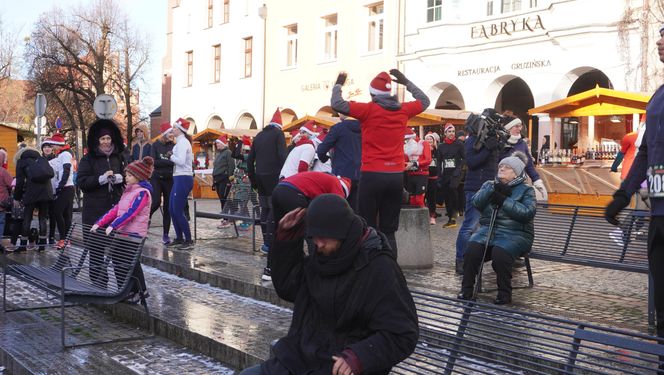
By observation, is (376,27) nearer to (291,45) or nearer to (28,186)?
(291,45)

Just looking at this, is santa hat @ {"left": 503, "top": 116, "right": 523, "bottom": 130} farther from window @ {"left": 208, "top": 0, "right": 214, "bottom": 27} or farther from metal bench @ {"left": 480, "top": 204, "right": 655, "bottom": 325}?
window @ {"left": 208, "top": 0, "right": 214, "bottom": 27}

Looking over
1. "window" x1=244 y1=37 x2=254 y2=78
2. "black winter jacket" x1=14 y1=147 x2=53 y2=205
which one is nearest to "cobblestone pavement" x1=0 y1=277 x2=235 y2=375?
"black winter jacket" x1=14 y1=147 x2=53 y2=205

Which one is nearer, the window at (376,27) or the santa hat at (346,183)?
the santa hat at (346,183)

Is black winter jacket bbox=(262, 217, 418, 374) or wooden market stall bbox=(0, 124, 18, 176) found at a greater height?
wooden market stall bbox=(0, 124, 18, 176)

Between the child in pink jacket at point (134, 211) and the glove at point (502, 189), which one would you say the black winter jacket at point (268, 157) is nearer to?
the child in pink jacket at point (134, 211)

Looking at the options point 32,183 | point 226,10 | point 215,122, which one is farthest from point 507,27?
point 215,122

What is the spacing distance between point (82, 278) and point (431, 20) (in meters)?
21.2

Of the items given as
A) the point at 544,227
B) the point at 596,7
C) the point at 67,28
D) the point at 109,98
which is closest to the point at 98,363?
the point at 544,227

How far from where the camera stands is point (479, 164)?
362 inches

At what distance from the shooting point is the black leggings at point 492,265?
7.56 m

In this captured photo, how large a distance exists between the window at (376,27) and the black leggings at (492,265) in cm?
2260

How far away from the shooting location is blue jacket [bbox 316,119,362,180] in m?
8.73

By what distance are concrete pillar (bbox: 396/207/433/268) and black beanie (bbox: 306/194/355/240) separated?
609cm

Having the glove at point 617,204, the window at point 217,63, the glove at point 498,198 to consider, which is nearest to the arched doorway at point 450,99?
the window at point 217,63
